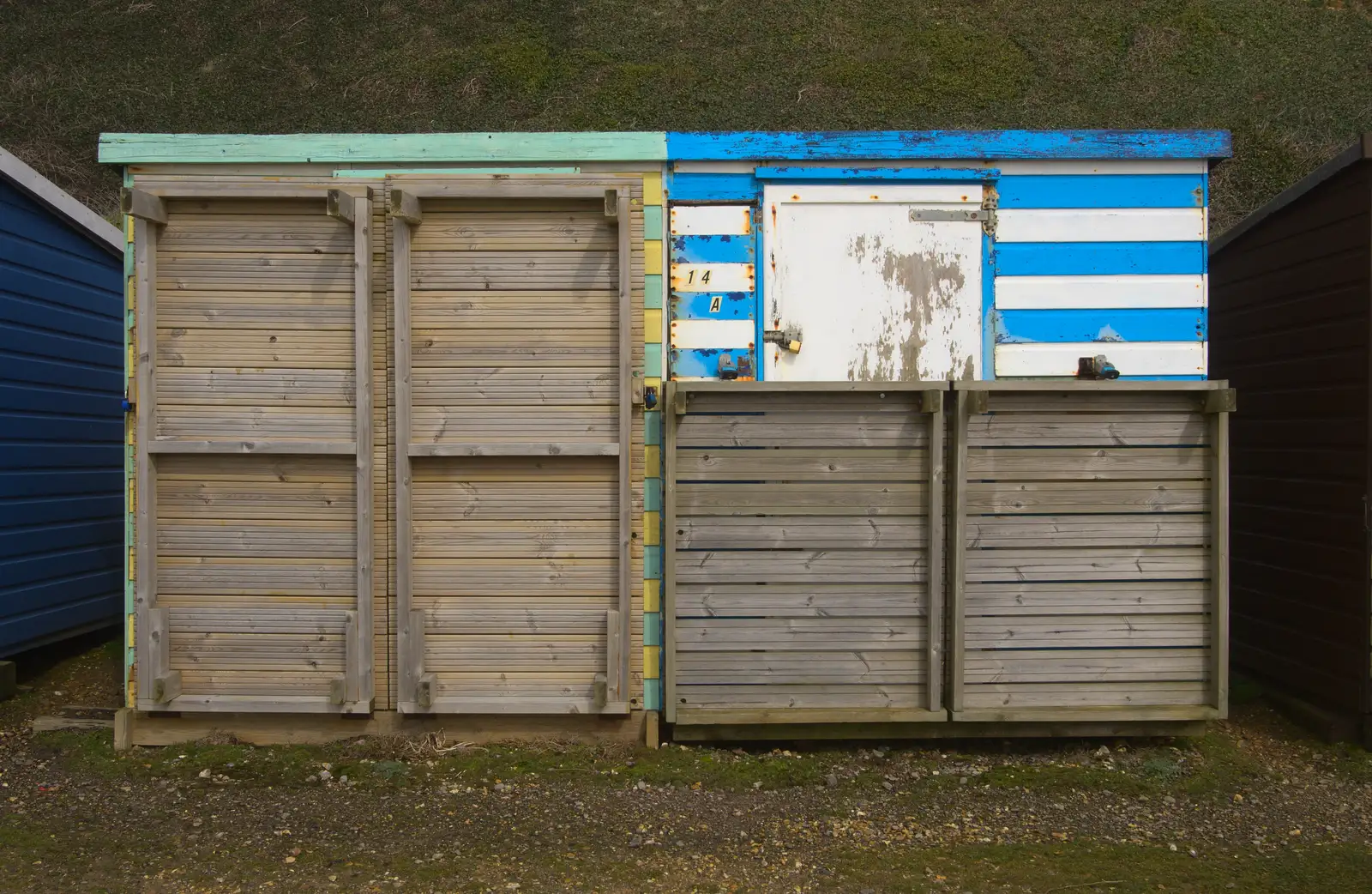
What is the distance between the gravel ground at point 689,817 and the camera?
3.56 m

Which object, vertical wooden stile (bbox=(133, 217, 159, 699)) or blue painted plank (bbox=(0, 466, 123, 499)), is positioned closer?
vertical wooden stile (bbox=(133, 217, 159, 699))

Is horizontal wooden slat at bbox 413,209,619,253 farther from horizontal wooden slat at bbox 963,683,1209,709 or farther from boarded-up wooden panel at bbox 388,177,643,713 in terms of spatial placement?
horizontal wooden slat at bbox 963,683,1209,709

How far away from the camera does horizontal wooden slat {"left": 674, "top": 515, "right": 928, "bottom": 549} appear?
15.1 feet

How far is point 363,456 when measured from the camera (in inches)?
181

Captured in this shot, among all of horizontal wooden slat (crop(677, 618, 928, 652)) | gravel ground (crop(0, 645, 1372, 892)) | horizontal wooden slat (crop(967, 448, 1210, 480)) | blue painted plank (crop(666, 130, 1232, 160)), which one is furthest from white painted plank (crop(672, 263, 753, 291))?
gravel ground (crop(0, 645, 1372, 892))

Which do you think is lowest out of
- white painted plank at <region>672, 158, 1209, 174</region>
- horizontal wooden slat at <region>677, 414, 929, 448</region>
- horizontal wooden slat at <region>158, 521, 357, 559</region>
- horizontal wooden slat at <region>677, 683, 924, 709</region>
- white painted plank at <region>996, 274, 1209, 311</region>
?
horizontal wooden slat at <region>677, 683, 924, 709</region>

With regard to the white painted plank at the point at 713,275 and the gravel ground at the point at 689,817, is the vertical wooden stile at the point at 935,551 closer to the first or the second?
the gravel ground at the point at 689,817

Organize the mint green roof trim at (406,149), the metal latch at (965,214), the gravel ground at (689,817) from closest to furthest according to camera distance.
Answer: the gravel ground at (689,817)
the mint green roof trim at (406,149)
the metal latch at (965,214)

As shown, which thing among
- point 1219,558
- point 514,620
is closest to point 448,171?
point 514,620

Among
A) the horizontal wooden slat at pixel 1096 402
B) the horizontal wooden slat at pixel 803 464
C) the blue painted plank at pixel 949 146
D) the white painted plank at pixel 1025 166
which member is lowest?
the horizontal wooden slat at pixel 803 464

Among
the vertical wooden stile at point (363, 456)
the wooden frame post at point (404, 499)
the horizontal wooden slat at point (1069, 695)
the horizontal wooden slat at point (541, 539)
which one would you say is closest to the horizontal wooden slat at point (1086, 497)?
the horizontal wooden slat at point (1069, 695)

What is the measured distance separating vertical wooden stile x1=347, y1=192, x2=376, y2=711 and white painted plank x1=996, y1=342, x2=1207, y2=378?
316 cm

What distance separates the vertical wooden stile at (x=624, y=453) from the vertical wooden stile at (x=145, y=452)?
2266 millimetres

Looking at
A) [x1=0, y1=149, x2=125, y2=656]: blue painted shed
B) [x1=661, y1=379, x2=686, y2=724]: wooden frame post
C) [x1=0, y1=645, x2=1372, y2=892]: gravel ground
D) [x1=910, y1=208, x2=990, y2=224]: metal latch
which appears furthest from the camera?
[x1=0, y1=149, x2=125, y2=656]: blue painted shed
